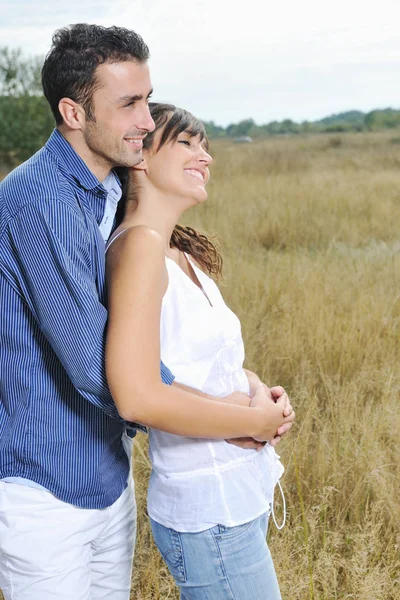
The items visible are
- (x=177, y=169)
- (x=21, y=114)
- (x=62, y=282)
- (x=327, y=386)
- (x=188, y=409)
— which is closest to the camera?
(x=62, y=282)

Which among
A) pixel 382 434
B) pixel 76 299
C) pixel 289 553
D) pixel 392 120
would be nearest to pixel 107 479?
pixel 76 299

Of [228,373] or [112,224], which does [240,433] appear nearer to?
[228,373]

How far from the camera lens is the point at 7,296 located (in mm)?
1294

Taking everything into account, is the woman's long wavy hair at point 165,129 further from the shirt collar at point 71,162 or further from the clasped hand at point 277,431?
the clasped hand at point 277,431

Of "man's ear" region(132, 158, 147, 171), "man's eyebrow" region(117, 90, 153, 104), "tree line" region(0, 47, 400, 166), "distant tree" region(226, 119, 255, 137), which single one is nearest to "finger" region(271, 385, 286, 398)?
"man's ear" region(132, 158, 147, 171)

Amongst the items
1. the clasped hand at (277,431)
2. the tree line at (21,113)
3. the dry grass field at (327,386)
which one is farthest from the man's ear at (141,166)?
the tree line at (21,113)

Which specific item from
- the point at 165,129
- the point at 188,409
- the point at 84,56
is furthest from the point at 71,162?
the point at 188,409

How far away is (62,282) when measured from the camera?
1216mm

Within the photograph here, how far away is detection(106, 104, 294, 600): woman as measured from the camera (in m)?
1.31

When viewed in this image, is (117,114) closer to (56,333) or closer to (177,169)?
(177,169)

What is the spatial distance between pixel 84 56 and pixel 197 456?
0.82 meters

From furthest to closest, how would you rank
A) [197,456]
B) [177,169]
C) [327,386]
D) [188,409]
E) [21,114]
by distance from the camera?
1. [21,114]
2. [327,386]
3. [177,169]
4. [197,456]
5. [188,409]

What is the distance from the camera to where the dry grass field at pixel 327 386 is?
2371 mm

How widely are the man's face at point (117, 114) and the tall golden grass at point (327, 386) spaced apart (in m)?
1.38
